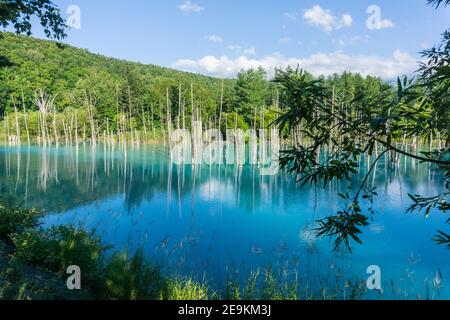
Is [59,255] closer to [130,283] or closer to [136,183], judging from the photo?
[130,283]

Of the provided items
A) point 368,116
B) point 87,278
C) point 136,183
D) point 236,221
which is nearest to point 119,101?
point 136,183

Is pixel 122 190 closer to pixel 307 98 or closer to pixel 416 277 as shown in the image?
pixel 416 277

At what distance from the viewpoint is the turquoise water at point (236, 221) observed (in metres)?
8.33

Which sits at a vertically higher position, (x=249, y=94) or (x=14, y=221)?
(x=249, y=94)

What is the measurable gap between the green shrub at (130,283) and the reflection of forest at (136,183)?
9665 millimetres

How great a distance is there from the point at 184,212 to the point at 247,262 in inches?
243

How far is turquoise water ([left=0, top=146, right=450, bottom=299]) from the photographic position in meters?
8.33

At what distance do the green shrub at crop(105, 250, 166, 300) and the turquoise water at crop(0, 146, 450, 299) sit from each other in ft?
6.05

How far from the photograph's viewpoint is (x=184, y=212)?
47.4ft

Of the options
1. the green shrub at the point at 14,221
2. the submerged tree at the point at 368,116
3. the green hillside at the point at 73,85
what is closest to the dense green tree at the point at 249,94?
the green hillside at the point at 73,85

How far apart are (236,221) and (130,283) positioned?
9197mm

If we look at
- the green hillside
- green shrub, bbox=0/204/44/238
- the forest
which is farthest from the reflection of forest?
the green hillside

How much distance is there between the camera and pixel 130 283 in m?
4.34
